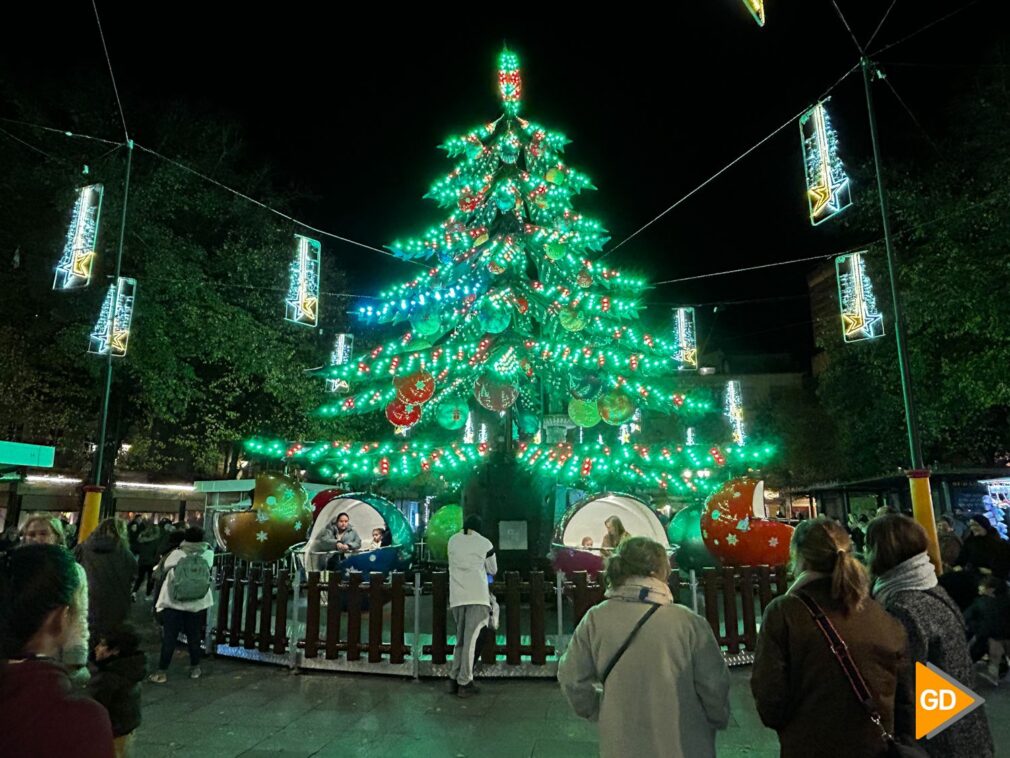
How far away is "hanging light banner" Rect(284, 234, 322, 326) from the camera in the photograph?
14438 millimetres

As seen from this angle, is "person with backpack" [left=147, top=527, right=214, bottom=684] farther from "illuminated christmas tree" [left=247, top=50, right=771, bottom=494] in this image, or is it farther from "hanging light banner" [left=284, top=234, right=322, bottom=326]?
"hanging light banner" [left=284, top=234, right=322, bottom=326]

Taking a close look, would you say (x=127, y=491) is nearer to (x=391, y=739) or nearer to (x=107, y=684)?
(x=391, y=739)

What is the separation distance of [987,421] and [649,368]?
46.9 ft

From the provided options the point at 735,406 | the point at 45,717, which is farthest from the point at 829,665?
the point at 735,406

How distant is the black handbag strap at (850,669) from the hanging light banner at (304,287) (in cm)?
1312

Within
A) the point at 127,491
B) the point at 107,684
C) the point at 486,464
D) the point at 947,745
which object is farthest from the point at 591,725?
the point at 127,491

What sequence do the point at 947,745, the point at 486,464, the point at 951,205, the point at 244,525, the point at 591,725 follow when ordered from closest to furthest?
the point at 947,745
the point at 591,725
the point at 244,525
the point at 486,464
the point at 951,205

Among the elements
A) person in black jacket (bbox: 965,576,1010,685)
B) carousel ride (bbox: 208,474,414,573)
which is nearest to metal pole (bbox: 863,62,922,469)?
person in black jacket (bbox: 965,576,1010,685)

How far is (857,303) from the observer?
45.2 feet

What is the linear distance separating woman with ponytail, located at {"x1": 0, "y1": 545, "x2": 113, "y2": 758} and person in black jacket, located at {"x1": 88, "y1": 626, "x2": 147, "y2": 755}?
114 cm

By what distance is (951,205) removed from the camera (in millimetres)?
16312

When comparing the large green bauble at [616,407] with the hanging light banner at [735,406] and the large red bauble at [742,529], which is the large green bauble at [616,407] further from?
the hanging light banner at [735,406]

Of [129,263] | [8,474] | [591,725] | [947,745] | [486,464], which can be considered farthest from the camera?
[129,263]

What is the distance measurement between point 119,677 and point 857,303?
1411 centimetres
